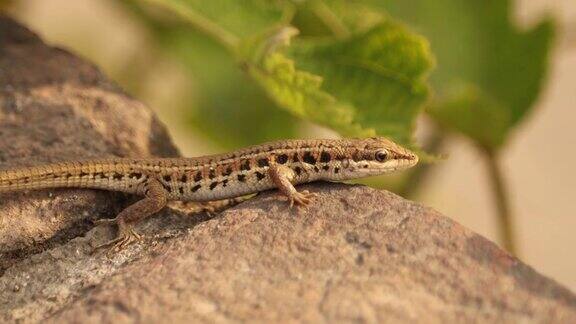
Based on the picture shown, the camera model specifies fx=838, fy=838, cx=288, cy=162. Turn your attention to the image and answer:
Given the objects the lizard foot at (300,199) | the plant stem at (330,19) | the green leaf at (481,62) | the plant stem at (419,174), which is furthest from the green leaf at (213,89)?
the lizard foot at (300,199)

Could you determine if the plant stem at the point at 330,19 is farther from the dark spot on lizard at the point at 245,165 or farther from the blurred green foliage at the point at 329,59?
the dark spot on lizard at the point at 245,165

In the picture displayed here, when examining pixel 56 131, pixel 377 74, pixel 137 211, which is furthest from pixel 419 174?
pixel 56 131

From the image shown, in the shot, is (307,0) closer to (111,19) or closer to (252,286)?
(252,286)

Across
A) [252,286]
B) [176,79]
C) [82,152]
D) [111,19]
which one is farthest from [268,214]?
[111,19]

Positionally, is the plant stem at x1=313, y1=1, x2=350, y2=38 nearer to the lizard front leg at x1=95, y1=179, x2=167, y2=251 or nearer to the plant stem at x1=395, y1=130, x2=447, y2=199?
the lizard front leg at x1=95, y1=179, x2=167, y2=251

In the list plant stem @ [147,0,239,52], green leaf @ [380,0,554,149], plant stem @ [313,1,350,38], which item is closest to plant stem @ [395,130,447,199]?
green leaf @ [380,0,554,149]
